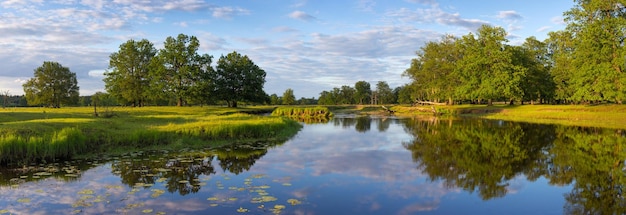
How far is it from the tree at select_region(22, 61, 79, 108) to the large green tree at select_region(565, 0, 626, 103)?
3298 inches

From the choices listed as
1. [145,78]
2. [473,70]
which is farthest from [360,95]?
[145,78]

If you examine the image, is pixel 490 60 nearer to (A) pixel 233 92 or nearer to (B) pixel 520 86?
(B) pixel 520 86

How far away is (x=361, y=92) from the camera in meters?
156

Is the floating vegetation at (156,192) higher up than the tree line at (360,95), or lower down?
lower down

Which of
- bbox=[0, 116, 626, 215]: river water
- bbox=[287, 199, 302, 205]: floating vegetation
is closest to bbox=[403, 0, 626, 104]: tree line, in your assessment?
bbox=[0, 116, 626, 215]: river water

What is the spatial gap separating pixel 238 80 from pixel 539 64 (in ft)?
205

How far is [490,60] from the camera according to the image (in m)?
67.9

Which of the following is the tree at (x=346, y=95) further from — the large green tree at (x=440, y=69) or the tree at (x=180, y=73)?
the tree at (x=180, y=73)

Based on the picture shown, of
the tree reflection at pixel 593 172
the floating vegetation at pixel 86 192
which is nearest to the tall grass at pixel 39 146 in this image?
the floating vegetation at pixel 86 192

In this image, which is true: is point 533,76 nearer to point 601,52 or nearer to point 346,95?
point 601,52

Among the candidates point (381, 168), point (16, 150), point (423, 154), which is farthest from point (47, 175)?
point (423, 154)

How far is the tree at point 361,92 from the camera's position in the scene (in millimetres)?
154375

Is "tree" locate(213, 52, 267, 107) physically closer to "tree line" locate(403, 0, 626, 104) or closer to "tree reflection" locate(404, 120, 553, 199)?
"tree line" locate(403, 0, 626, 104)

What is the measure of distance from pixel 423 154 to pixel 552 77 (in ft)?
219
